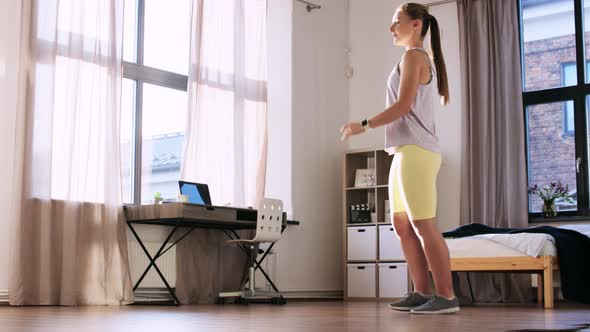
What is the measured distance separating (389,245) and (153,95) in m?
2.46

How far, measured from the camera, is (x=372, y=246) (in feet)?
23.3

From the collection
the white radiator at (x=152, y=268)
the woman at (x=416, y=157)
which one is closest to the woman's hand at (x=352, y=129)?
the woman at (x=416, y=157)

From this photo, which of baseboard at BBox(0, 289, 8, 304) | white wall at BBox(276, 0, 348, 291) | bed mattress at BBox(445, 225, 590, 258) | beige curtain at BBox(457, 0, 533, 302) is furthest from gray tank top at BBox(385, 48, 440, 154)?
white wall at BBox(276, 0, 348, 291)

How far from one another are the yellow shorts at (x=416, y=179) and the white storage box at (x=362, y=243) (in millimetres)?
3736

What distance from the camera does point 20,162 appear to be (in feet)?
16.5

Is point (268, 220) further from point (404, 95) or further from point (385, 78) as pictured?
point (404, 95)

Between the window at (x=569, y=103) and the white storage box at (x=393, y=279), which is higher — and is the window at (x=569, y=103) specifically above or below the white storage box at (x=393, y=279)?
above

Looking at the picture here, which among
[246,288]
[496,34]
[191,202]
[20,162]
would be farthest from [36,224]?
[496,34]

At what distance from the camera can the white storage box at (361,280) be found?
7039mm

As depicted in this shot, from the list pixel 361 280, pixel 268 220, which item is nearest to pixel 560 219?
pixel 361 280

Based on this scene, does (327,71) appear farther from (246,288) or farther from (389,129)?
(389,129)

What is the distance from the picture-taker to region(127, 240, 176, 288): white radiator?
5.77m

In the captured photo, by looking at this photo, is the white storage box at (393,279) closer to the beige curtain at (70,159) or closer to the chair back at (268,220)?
the chair back at (268,220)

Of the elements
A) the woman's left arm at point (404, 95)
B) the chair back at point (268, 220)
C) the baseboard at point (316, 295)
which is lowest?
the baseboard at point (316, 295)
